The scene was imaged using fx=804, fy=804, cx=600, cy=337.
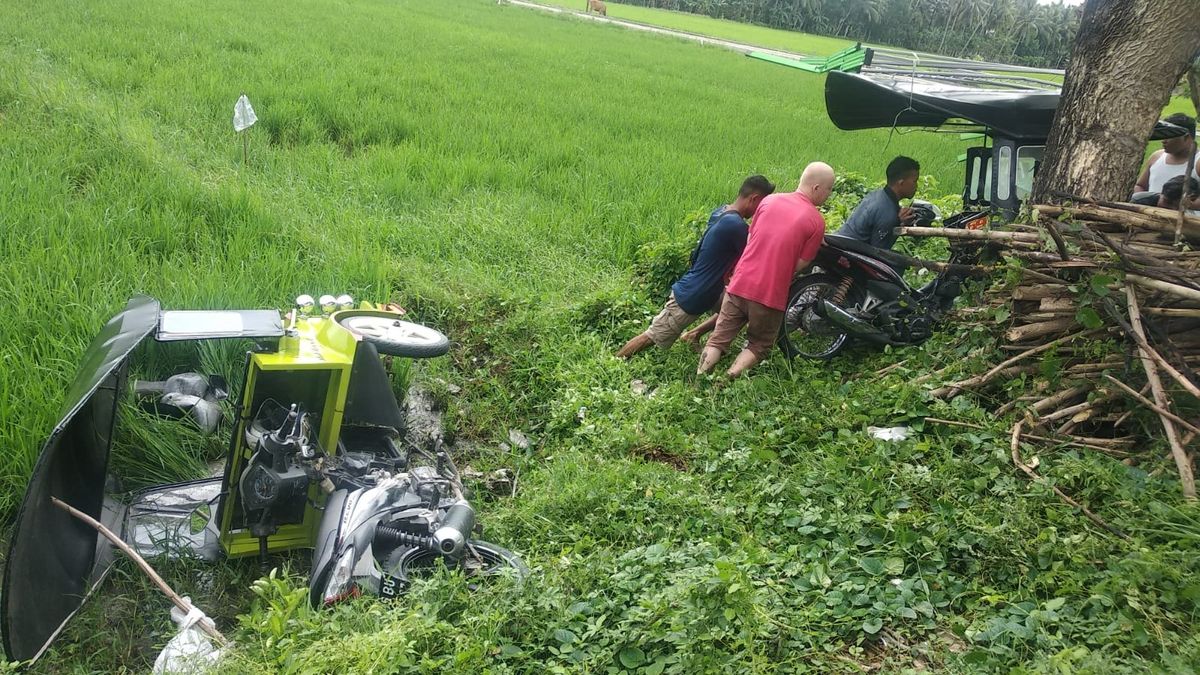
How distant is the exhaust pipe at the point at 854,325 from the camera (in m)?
4.67

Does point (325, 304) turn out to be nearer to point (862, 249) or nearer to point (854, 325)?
point (854, 325)

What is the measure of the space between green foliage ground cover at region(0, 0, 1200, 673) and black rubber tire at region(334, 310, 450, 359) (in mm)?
853

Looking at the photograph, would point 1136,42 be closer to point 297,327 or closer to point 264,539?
point 297,327

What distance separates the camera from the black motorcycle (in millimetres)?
4719

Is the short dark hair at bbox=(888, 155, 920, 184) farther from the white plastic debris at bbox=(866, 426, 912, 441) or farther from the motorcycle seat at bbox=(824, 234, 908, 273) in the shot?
the white plastic debris at bbox=(866, 426, 912, 441)

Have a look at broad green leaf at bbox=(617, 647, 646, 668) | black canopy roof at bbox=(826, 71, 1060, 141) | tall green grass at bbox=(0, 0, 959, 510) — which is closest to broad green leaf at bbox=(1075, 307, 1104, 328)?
black canopy roof at bbox=(826, 71, 1060, 141)

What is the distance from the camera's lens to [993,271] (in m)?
4.37

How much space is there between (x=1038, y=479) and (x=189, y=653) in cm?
310

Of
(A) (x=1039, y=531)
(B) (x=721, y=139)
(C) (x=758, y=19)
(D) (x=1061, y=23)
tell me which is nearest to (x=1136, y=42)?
(A) (x=1039, y=531)

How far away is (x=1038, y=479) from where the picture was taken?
10.3 ft

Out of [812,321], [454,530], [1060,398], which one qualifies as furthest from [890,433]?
[454,530]

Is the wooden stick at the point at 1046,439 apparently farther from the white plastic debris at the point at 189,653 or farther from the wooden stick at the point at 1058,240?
the white plastic debris at the point at 189,653

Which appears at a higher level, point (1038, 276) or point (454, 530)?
point (1038, 276)

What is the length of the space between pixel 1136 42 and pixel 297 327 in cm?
428
